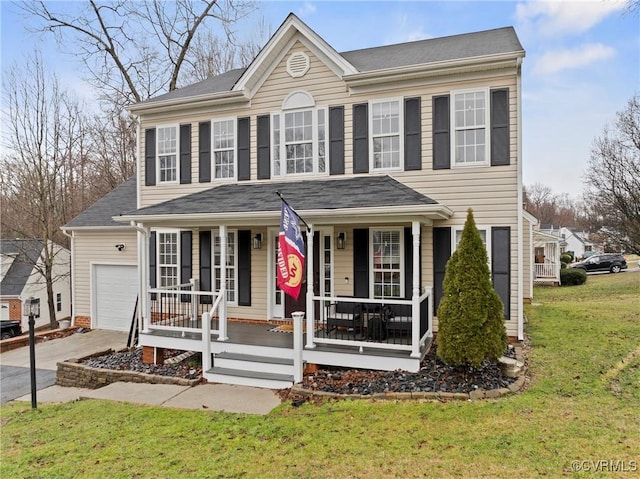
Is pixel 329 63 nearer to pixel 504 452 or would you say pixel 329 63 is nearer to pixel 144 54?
pixel 504 452

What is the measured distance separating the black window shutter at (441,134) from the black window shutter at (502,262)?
180cm

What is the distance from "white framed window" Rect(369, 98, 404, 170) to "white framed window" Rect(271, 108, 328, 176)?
3.83 feet

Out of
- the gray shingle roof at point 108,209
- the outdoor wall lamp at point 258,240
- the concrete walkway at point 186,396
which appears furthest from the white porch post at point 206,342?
the gray shingle roof at point 108,209

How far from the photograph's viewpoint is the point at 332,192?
8727 millimetres

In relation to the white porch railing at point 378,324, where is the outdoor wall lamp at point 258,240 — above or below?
above

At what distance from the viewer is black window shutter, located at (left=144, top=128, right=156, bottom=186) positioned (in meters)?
11.3

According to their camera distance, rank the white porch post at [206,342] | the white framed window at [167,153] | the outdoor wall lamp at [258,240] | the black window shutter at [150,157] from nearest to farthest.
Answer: the white porch post at [206,342] → the outdoor wall lamp at [258,240] → the white framed window at [167,153] → the black window shutter at [150,157]

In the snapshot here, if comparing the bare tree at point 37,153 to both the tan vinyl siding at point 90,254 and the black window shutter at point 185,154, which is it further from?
the black window shutter at point 185,154

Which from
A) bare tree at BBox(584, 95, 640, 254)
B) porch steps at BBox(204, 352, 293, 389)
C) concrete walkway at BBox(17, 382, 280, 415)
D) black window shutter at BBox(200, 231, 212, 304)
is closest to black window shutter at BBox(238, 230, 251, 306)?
black window shutter at BBox(200, 231, 212, 304)

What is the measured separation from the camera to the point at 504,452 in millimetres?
4250

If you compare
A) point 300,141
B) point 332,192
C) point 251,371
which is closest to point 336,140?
point 300,141

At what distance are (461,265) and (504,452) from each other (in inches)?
113

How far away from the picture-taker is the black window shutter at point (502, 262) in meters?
8.38

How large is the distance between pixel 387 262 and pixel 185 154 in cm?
622
